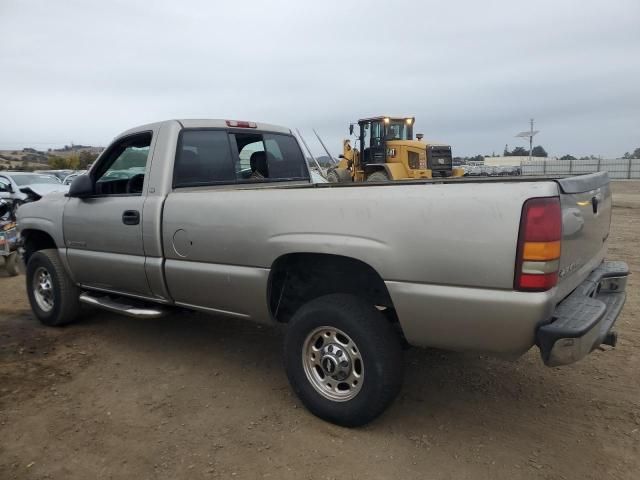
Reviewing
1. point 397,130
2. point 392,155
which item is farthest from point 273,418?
point 397,130

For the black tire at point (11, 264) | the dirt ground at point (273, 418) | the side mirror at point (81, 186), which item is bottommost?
the dirt ground at point (273, 418)

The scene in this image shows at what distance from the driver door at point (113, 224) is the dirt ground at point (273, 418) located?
71 centimetres

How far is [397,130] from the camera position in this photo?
1728cm

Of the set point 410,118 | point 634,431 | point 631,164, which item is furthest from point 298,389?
point 631,164

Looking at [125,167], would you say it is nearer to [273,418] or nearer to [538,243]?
[273,418]

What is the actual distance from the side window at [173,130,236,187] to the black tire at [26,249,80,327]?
73.0 inches

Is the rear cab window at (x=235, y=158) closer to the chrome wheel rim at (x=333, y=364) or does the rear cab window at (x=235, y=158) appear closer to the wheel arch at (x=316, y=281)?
the wheel arch at (x=316, y=281)

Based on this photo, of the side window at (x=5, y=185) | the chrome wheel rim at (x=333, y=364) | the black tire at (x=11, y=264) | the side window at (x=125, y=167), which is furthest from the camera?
the side window at (x=5, y=185)

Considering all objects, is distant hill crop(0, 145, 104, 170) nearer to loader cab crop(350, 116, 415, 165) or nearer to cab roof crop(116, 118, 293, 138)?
loader cab crop(350, 116, 415, 165)

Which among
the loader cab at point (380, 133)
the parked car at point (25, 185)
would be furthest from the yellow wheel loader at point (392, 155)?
the parked car at point (25, 185)

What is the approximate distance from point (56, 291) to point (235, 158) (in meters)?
2.28

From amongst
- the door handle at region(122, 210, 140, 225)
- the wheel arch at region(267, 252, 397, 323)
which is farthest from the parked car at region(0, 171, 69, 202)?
the wheel arch at region(267, 252, 397, 323)

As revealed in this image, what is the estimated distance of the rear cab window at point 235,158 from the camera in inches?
162

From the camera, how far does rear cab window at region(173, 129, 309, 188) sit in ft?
13.5
